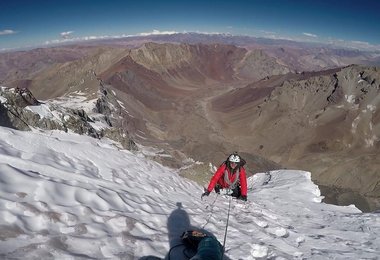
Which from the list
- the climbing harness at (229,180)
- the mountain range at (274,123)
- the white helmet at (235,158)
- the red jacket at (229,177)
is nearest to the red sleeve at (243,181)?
the red jacket at (229,177)

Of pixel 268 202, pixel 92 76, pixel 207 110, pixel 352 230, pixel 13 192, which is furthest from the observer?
pixel 207 110

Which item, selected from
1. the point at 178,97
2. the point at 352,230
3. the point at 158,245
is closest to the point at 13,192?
the point at 158,245

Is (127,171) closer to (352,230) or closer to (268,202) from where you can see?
(268,202)

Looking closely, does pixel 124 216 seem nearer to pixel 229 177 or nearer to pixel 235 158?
pixel 235 158

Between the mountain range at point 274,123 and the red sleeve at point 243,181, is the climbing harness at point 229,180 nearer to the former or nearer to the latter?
the red sleeve at point 243,181

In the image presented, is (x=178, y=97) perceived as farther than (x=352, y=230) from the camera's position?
Yes

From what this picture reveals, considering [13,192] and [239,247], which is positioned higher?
[13,192]
